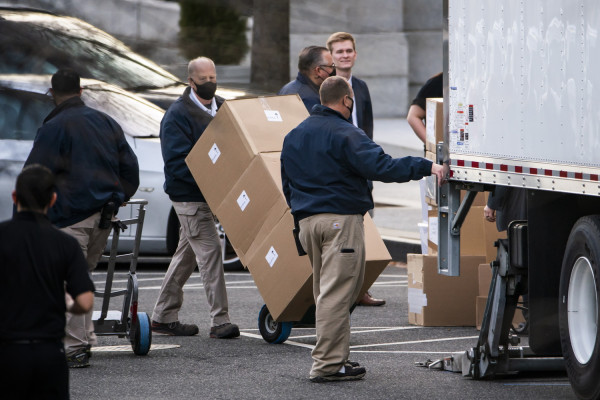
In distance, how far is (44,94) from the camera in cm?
195

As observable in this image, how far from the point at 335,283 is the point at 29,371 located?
286 cm

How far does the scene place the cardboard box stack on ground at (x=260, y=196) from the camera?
7363 millimetres

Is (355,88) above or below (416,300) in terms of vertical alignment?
above

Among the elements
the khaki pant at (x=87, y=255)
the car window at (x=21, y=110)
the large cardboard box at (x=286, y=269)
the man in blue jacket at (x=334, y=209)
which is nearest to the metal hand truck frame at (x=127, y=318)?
the khaki pant at (x=87, y=255)

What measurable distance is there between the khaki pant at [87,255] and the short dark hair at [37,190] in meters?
2.89

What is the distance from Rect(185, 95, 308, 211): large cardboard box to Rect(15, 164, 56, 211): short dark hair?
3.82m

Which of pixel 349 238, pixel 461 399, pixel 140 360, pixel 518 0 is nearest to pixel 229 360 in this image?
pixel 140 360

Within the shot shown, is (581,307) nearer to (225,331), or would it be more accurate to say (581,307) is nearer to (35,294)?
(35,294)

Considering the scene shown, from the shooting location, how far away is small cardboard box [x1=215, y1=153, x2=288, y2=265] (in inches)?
296

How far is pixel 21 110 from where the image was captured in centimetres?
208

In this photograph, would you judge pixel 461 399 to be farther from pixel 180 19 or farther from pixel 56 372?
pixel 180 19

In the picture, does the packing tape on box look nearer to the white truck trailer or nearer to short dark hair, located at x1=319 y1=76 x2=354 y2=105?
the white truck trailer

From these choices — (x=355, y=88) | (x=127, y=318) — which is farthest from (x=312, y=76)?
(x=127, y=318)

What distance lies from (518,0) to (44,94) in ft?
13.3
